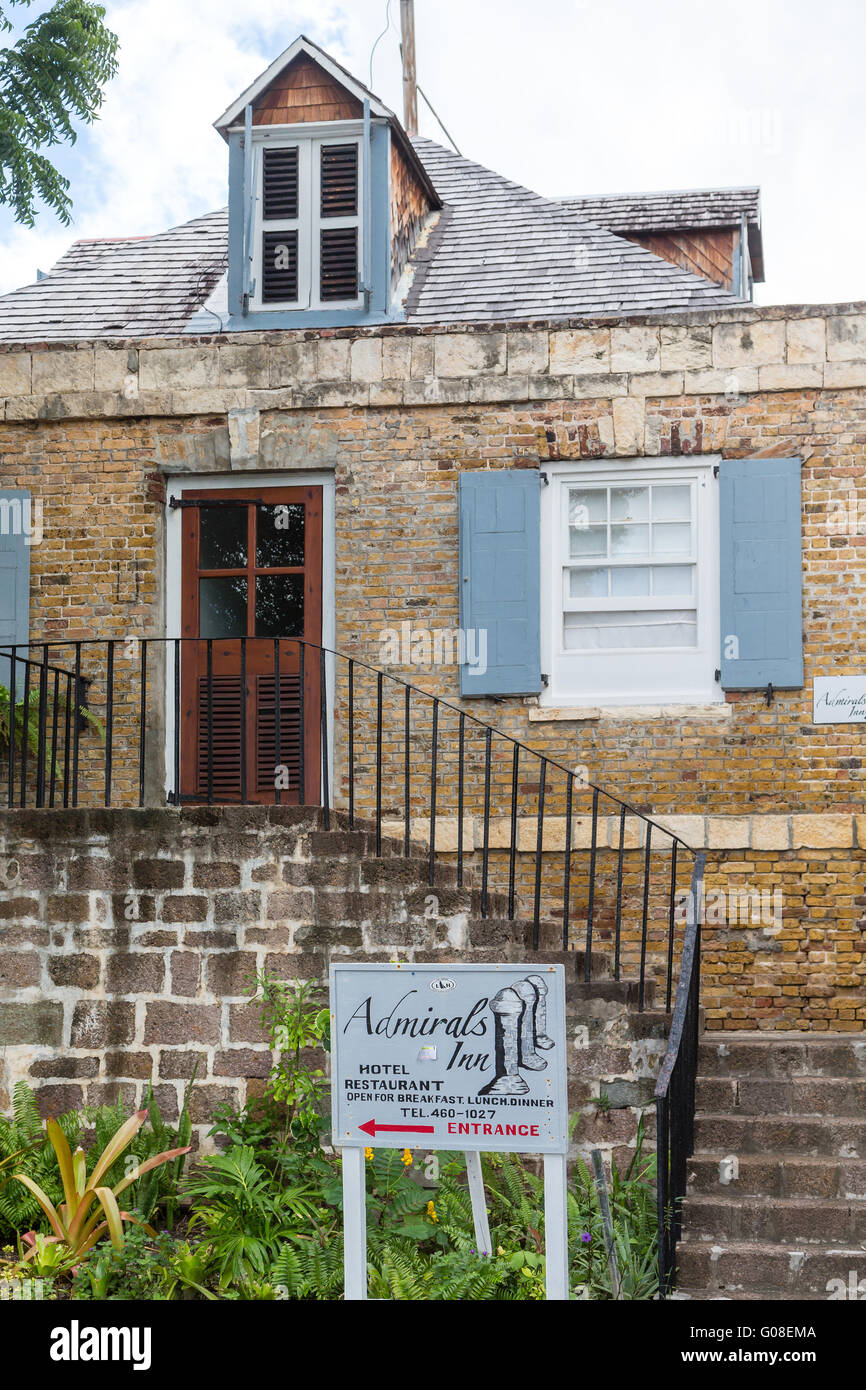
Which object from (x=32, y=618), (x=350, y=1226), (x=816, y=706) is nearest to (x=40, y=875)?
(x=32, y=618)

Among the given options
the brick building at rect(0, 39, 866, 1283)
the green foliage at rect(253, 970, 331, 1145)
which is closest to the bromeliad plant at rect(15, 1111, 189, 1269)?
the green foliage at rect(253, 970, 331, 1145)

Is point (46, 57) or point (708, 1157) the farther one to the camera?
point (46, 57)

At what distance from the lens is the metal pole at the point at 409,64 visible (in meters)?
15.9

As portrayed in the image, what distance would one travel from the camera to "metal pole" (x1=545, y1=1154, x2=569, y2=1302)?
4.98m

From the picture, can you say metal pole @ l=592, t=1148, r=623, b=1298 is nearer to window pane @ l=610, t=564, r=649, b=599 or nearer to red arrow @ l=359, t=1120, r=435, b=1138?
red arrow @ l=359, t=1120, r=435, b=1138

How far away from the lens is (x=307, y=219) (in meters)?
10.1

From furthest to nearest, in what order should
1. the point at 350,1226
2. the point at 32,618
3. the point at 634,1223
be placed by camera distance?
1. the point at 32,618
2. the point at 634,1223
3. the point at 350,1226

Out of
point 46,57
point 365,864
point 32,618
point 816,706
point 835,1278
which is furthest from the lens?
point 46,57

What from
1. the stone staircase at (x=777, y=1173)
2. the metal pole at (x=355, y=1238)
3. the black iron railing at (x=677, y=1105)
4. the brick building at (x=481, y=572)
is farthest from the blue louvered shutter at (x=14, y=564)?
the metal pole at (x=355, y=1238)

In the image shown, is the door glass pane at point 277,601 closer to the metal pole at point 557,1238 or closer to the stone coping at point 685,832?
the stone coping at point 685,832

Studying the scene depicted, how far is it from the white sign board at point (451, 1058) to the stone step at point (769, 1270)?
140cm
